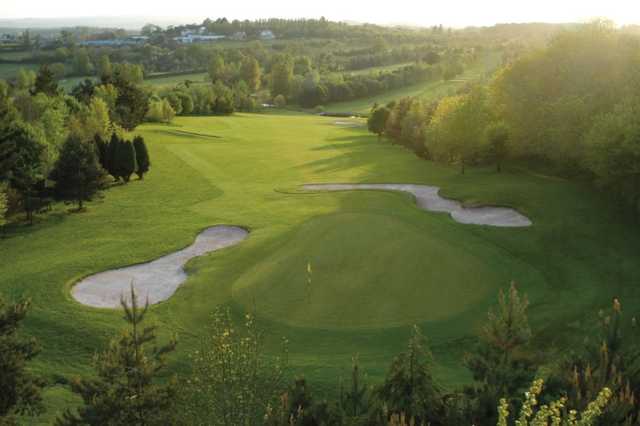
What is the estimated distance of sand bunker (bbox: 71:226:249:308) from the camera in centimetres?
2736

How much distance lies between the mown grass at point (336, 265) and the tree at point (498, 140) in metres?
2.00

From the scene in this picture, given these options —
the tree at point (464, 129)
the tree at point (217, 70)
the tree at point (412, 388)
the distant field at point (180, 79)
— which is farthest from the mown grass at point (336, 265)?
the tree at point (217, 70)

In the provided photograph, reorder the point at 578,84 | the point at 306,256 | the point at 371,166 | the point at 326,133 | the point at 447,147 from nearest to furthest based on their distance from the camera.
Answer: the point at 306,256 < the point at 578,84 < the point at 447,147 < the point at 371,166 < the point at 326,133

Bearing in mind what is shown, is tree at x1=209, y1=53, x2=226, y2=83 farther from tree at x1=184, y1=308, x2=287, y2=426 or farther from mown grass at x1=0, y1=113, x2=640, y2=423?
tree at x1=184, y1=308, x2=287, y2=426

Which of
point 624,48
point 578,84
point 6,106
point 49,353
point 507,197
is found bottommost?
point 49,353

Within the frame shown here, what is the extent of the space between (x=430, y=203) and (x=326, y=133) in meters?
48.9

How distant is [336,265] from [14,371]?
17145 mm

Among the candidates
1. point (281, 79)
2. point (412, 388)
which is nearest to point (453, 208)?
point (412, 388)

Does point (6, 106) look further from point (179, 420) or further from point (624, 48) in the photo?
point (624, 48)

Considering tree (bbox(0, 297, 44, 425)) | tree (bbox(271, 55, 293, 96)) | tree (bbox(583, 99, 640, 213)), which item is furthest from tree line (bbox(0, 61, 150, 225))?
tree (bbox(271, 55, 293, 96))

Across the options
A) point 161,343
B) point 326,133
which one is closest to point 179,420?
point 161,343

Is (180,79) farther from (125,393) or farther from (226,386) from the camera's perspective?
(125,393)

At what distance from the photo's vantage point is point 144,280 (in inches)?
1163

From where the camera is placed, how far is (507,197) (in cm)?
3978
